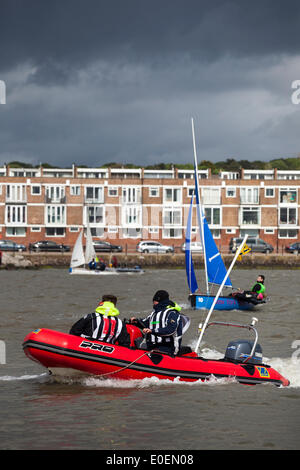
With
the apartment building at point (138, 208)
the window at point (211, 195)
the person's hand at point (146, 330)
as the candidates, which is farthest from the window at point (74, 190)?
the person's hand at point (146, 330)

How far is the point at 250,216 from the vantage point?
287 feet

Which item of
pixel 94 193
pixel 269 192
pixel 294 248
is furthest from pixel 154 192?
pixel 294 248

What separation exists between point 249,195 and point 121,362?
250ft

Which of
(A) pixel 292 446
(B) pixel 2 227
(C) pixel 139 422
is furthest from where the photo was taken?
(B) pixel 2 227

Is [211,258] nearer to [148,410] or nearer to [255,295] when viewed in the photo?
[255,295]

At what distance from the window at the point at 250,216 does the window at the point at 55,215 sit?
2345cm

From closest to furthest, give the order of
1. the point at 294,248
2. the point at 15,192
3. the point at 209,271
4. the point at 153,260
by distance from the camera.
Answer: the point at 209,271
the point at 153,260
the point at 294,248
the point at 15,192

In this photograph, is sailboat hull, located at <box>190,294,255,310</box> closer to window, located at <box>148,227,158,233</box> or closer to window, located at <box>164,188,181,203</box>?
window, located at <box>148,227,158,233</box>

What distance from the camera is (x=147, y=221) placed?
283 ft

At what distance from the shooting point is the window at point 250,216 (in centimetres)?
8750

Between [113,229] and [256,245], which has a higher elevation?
[113,229]
